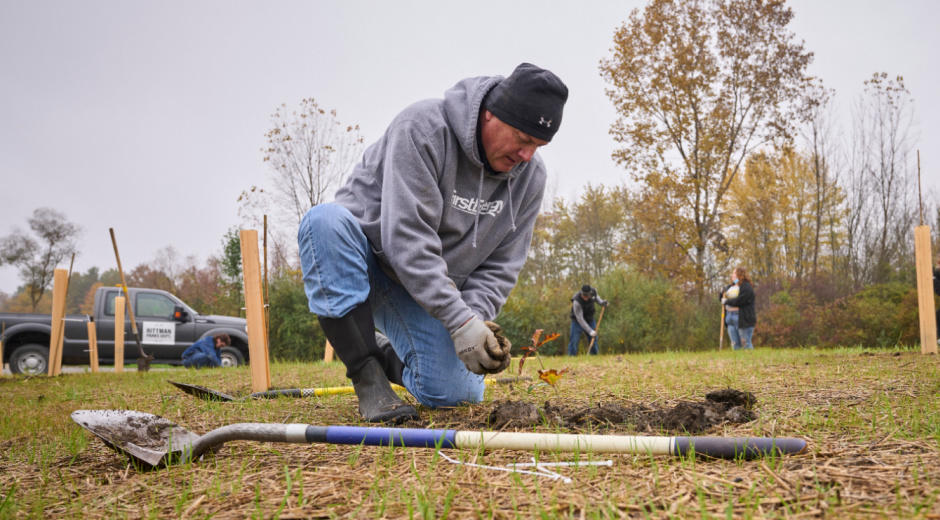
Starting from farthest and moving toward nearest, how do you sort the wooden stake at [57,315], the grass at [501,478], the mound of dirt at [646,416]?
the wooden stake at [57,315] < the mound of dirt at [646,416] < the grass at [501,478]

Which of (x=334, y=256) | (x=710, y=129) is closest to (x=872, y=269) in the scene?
(x=710, y=129)

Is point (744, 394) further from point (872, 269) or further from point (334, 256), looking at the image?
point (872, 269)

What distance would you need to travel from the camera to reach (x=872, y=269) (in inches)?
637

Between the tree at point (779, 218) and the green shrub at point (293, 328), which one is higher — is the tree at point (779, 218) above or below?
above

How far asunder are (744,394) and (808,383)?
3.11ft

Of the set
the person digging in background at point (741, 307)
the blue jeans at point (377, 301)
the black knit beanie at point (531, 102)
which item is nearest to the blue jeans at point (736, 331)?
the person digging in background at point (741, 307)

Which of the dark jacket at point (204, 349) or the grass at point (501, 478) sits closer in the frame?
the grass at point (501, 478)

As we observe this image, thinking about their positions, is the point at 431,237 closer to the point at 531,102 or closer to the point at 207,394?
the point at 531,102

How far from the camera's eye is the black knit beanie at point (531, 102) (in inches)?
95.3

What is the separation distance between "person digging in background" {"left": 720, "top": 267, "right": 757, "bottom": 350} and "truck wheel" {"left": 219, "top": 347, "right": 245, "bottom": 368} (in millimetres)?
9709

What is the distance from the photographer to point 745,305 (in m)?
11.4

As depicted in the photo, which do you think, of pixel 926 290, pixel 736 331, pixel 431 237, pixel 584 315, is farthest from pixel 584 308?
pixel 431 237

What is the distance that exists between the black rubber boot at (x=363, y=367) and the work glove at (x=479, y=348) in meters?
0.33

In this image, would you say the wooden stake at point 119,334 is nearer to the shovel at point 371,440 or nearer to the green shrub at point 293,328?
the green shrub at point 293,328
